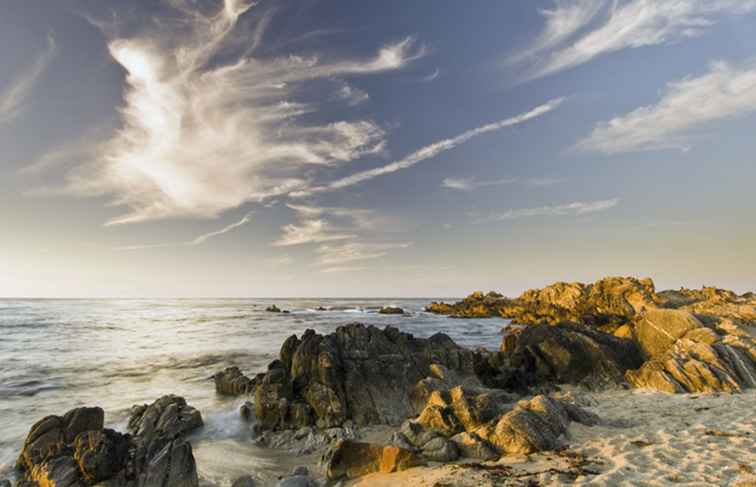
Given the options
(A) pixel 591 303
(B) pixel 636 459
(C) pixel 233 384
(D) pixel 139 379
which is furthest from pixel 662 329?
(A) pixel 591 303

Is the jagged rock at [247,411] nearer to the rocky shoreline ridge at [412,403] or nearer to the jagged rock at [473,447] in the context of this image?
the rocky shoreline ridge at [412,403]

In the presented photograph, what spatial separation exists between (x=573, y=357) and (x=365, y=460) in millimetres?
13489

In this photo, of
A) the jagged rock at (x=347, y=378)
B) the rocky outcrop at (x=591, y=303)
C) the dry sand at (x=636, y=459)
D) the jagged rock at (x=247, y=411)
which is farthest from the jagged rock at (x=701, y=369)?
the jagged rock at (x=247, y=411)

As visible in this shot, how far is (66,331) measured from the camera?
5241 centimetres

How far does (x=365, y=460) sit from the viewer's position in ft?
31.0

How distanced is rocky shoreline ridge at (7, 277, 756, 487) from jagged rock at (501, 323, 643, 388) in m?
0.06

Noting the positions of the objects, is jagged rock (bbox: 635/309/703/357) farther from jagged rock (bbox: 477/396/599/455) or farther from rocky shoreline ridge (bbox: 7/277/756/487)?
jagged rock (bbox: 477/396/599/455)

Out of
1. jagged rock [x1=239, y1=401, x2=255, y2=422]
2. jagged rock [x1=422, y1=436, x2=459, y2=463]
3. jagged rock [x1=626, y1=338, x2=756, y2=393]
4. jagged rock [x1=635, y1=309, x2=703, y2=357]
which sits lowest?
jagged rock [x1=239, y1=401, x2=255, y2=422]

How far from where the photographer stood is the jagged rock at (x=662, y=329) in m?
19.1

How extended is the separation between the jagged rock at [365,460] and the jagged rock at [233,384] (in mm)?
10831

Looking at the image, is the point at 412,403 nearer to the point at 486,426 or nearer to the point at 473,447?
the point at 486,426

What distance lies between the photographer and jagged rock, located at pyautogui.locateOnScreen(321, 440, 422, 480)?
911 cm

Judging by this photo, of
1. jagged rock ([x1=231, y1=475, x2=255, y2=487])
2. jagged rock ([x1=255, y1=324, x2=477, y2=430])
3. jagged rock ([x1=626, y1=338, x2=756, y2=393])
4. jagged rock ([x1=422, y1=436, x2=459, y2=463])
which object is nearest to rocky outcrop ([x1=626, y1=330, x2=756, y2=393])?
jagged rock ([x1=626, y1=338, x2=756, y2=393])

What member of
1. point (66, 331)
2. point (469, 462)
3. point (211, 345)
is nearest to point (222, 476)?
point (469, 462)
